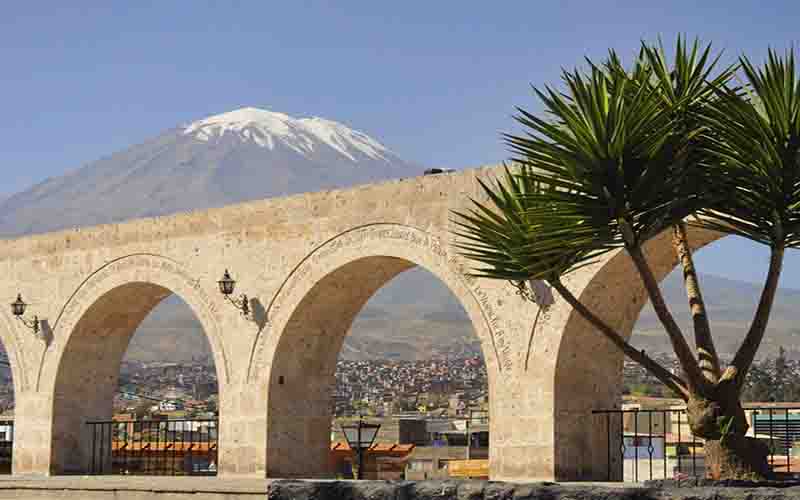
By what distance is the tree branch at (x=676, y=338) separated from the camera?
8.55 meters

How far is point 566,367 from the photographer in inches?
494

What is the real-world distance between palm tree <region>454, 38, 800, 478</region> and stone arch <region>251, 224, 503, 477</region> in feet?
15.4

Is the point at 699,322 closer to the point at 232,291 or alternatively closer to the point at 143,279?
the point at 232,291

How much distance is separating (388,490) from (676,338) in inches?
90.9

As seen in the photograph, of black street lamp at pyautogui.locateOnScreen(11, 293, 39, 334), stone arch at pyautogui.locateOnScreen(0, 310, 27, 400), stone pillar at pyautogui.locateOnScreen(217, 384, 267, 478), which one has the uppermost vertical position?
black street lamp at pyautogui.locateOnScreen(11, 293, 39, 334)

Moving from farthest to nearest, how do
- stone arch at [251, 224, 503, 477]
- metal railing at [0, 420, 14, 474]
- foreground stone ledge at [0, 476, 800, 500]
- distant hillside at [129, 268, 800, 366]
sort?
1. distant hillside at [129, 268, 800, 366]
2. metal railing at [0, 420, 14, 474]
3. stone arch at [251, 224, 503, 477]
4. foreground stone ledge at [0, 476, 800, 500]

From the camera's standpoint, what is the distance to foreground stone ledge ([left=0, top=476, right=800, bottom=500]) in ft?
24.5

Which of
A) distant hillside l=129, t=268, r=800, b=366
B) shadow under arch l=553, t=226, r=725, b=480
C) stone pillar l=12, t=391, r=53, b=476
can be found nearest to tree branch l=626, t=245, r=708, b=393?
shadow under arch l=553, t=226, r=725, b=480

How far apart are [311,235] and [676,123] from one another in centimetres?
674

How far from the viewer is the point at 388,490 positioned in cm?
866

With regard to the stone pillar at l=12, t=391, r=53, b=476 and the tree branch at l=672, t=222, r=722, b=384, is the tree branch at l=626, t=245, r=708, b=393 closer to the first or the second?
the tree branch at l=672, t=222, r=722, b=384

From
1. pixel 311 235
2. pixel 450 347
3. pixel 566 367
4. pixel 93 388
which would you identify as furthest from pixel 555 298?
pixel 450 347

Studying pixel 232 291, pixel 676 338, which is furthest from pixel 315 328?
pixel 676 338

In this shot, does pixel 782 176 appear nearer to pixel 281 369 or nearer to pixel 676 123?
pixel 676 123
